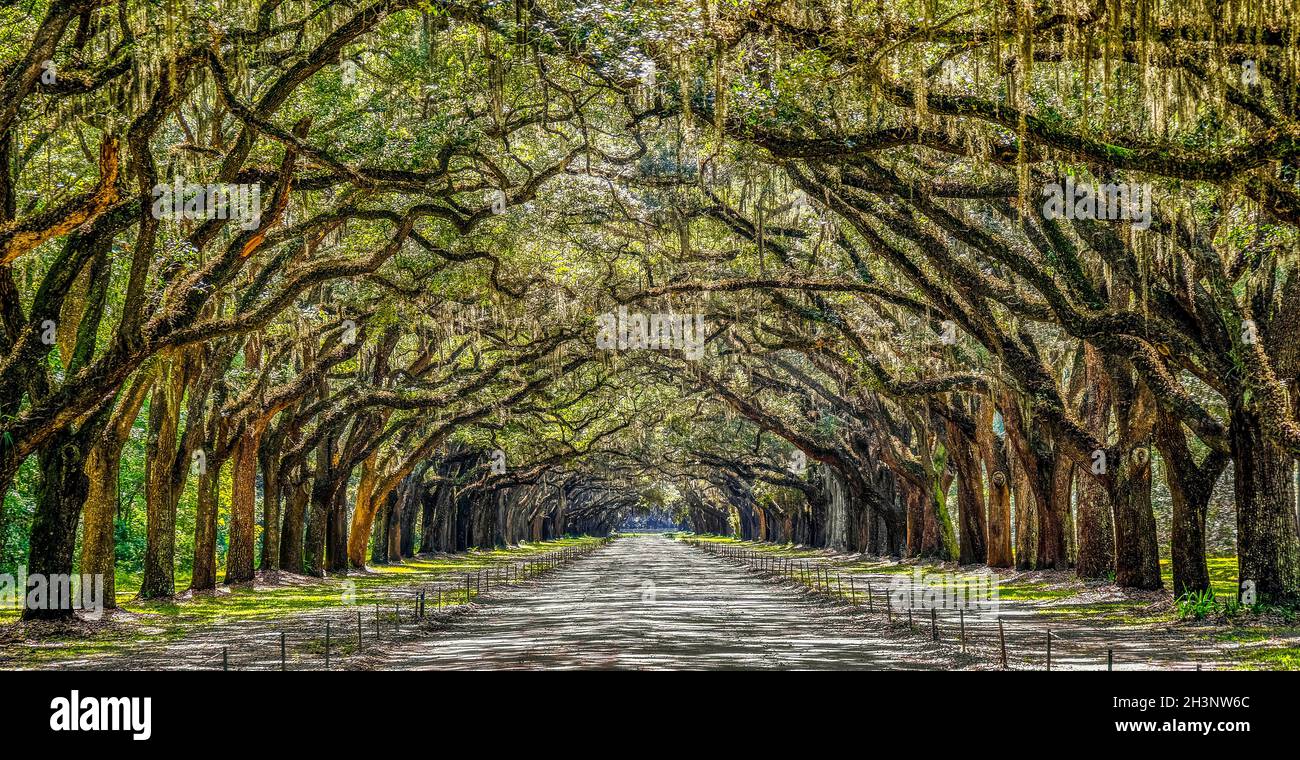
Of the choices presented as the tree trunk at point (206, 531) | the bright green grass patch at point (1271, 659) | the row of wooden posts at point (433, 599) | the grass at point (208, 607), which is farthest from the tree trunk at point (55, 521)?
the bright green grass patch at point (1271, 659)

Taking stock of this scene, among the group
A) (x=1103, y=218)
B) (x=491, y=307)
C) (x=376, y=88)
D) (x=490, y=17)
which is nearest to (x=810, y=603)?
(x=491, y=307)

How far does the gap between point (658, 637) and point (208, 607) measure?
11.0 metres

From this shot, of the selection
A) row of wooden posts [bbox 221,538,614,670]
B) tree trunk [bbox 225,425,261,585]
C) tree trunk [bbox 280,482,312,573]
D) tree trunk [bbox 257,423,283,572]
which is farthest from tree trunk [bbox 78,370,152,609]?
tree trunk [bbox 280,482,312,573]

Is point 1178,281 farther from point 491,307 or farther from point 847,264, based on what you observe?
point 491,307

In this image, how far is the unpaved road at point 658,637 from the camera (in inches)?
572

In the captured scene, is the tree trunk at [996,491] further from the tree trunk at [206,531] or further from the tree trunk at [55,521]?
the tree trunk at [55,521]

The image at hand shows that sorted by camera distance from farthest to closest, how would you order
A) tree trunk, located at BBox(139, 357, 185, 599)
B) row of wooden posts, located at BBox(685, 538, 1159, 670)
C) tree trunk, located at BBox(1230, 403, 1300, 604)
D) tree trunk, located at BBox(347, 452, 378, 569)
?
tree trunk, located at BBox(347, 452, 378, 569)
tree trunk, located at BBox(139, 357, 185, 599)
tree trunk, located at BBox(1230, 403, 1300, 604)
row of wooden posts, located at BBox(685, 538, 1159, 670)

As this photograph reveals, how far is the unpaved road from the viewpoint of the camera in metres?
14.5

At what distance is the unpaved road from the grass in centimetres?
376

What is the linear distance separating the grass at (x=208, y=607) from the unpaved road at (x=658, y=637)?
376cm

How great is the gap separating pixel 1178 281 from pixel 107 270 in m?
15.8

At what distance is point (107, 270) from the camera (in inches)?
743

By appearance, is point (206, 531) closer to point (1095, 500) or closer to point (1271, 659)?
point (1095, 500)

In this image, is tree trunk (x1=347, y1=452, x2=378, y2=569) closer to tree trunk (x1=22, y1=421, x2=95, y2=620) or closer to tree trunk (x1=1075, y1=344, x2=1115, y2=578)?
tree trunk (x1=22, y1=421, x2=95, y2=620)
